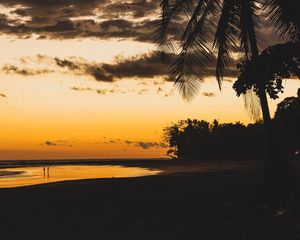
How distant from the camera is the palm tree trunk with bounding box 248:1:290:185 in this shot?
604 inches

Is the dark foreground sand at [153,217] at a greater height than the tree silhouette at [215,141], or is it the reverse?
the tree silhouette at [215,141]

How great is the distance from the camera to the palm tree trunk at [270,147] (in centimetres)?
1534

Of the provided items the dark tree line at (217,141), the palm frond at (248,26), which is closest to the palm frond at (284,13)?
the palm frond at (248,26)

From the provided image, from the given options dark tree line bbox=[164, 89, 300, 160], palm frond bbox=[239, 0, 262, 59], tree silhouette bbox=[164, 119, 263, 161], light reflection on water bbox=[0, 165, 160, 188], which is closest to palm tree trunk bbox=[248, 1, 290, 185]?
palm frond bbox=[239, 0, 262, 59]

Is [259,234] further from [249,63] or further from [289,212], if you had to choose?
[249,63]

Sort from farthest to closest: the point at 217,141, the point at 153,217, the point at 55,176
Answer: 1. the point at 217,141
2. the point at 55,176
3. the point at 153,217

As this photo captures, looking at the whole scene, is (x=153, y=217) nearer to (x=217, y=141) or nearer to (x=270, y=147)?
(x=270, y=147)

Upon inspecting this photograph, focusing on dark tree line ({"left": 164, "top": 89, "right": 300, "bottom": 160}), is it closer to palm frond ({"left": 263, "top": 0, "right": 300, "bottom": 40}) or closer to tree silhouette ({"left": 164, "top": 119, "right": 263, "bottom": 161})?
Result: tree silhouette ({"left": 164, "top": 119, "right": 263, "bottom": 161})

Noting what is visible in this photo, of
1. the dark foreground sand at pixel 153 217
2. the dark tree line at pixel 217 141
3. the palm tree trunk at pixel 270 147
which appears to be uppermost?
the dark tree line at pixel 217 141

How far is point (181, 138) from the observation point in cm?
11825

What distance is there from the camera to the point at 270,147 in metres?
15.5

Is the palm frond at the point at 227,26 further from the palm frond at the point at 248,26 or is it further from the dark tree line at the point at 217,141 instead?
the dark tree line at the point at 217,141

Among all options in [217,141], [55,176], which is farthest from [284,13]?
[217,141]

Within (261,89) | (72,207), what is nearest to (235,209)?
(261,89)
